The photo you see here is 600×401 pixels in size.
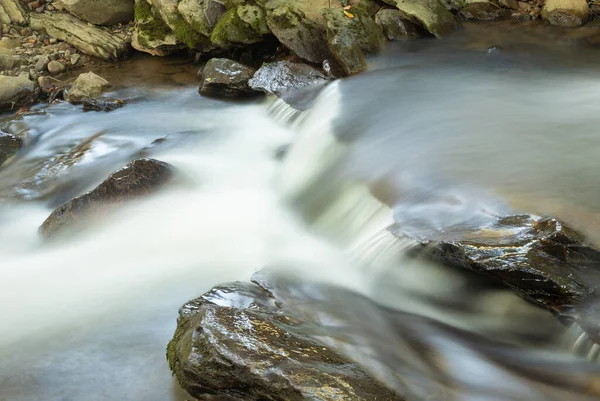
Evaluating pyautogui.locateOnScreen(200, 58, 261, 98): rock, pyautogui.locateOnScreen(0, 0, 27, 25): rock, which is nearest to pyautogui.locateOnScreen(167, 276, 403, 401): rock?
pyautogui.locateOnScreen(200, 58, 261, 98): rock

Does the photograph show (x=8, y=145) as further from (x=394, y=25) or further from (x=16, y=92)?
(x=394, y=25)

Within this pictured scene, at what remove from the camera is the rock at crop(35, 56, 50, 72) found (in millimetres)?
10578

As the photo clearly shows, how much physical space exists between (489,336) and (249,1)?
26.3ft

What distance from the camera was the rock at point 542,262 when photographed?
3398mm

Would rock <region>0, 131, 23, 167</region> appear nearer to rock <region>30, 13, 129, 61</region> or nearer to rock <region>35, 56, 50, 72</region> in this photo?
rock <region>35, 56, 50, 72</region>

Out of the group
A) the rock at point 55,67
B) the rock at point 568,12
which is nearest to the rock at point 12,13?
the rock at point 55,67

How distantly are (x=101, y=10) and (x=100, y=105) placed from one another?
401cm

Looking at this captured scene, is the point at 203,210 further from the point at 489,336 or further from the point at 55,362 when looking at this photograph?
the point at 489,336

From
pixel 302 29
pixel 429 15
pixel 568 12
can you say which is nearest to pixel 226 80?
pixel 302 29

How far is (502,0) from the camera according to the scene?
9438mm

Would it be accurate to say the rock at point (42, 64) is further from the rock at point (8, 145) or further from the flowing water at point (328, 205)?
the rock at point (8, 145)

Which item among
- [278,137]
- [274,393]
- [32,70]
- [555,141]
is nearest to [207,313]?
[274,393]

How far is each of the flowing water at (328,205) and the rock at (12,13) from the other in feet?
15.5

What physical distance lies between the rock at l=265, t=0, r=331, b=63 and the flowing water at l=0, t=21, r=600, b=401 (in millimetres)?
1204
